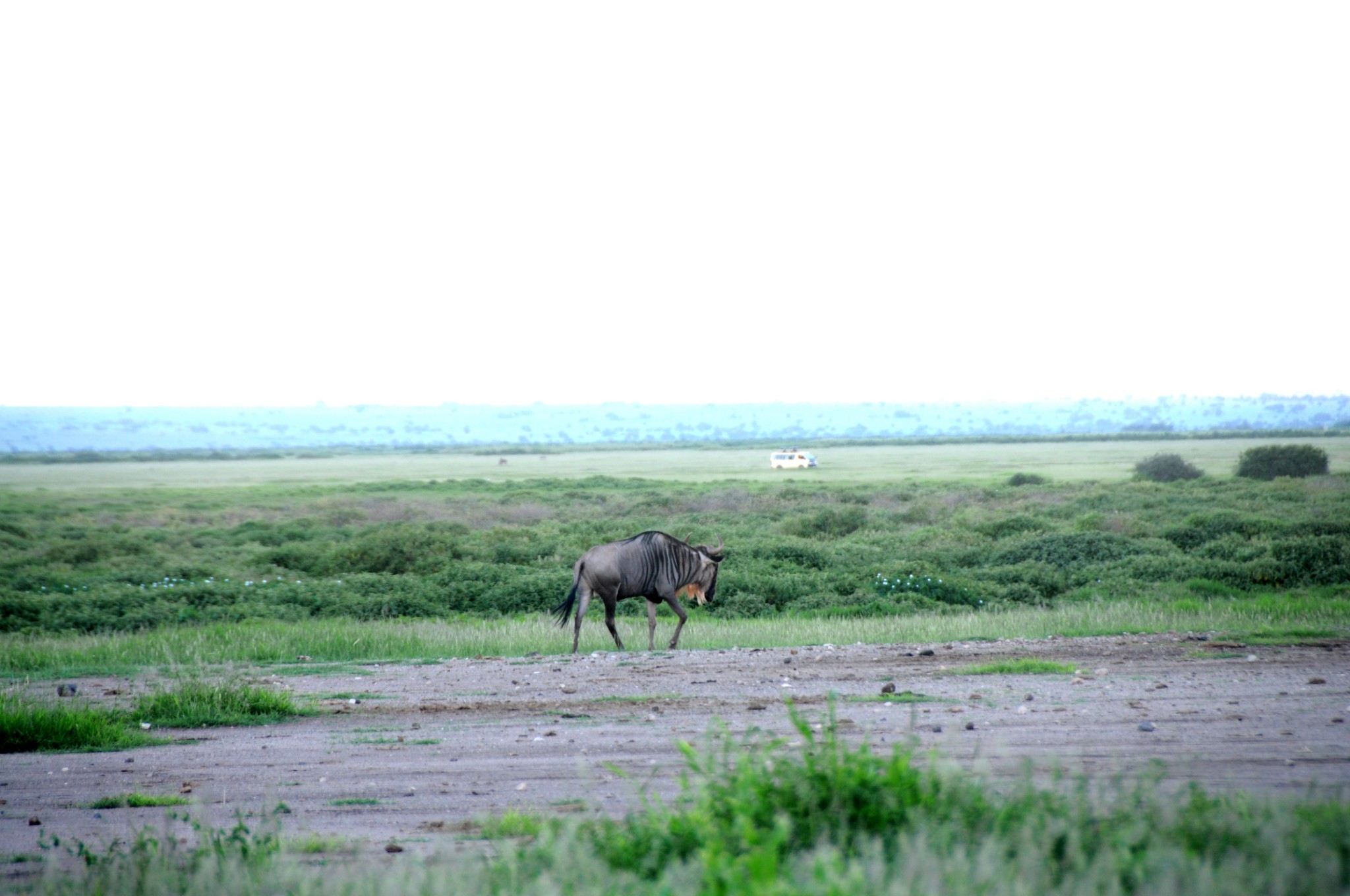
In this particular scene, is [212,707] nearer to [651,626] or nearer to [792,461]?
[651,626]

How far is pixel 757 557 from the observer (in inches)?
1084

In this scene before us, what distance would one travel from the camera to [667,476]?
77.1m

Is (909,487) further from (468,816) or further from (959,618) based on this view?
(468,816)

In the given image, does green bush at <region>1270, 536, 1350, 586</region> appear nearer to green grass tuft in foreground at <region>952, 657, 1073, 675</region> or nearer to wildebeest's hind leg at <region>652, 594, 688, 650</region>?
green grass tuft in foreground at <region>952, 657, 1073, 675</region>

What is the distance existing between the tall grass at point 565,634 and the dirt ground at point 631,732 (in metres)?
1.52

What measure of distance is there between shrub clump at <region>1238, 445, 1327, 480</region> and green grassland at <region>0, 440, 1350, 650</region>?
11.1 ft

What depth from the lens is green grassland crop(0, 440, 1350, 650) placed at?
2097cm

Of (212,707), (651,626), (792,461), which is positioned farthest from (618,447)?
(212,707)

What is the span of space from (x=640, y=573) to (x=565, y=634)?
1739 mm

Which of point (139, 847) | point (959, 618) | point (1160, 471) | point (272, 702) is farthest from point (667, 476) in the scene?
point (139, 847)

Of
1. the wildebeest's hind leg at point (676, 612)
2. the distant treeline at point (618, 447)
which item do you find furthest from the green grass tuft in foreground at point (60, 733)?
the distant treeline at point (618, 447)

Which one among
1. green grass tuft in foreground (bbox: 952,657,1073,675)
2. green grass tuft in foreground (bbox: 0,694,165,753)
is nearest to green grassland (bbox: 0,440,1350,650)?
green grass tuft in foreground (bbox: 952,657,1073,675)

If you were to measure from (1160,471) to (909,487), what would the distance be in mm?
15112

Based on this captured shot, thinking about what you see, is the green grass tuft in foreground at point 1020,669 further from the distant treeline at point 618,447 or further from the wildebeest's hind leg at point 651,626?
the distant treeline at point 618,447
